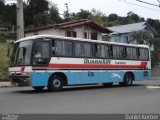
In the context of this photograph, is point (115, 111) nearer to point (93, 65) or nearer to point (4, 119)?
point (4, 119)

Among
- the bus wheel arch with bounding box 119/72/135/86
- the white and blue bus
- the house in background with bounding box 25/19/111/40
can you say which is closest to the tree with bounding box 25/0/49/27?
the house in background with bounding box 25/19/111/40

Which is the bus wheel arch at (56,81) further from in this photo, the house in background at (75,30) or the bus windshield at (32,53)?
the house in background at (75,30)

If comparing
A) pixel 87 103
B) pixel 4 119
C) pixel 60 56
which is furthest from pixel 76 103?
pixel 60 56

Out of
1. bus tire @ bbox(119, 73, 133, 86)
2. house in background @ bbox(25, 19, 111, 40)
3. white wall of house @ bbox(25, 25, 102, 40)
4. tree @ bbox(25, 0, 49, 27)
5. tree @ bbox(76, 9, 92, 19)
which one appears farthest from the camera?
tree @ bbox(76, 9, 92, 19)

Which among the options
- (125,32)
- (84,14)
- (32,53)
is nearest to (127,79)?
(32,53)

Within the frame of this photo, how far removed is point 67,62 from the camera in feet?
69.2

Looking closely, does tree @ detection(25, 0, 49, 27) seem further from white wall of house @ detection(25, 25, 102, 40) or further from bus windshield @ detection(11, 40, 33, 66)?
bus windshield @ detection(11, 40, 33, 66)

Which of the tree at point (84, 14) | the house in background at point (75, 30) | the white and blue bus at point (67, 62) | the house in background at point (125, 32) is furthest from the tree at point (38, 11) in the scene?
the white and blue bus at point (67, 62)

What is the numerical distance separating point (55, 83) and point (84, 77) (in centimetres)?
259

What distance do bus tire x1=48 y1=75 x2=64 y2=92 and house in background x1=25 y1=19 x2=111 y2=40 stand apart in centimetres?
2349

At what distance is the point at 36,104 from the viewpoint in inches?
551

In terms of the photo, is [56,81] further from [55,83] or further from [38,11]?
[38,11]

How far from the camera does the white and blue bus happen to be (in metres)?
19.5

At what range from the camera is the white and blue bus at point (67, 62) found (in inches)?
766
